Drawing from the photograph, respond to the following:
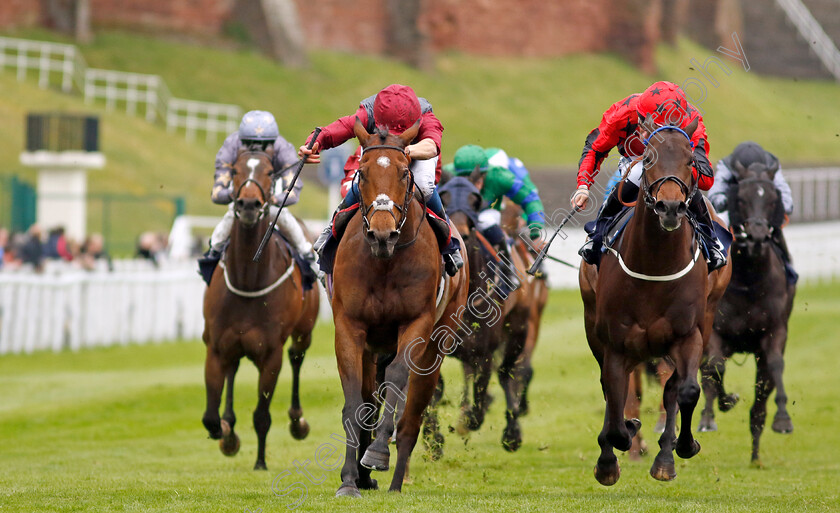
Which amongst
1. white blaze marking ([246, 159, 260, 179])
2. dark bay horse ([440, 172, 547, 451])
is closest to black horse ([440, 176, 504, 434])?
dark bay horse ([440, 172, 547, 451])

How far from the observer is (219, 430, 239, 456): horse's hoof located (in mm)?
10375

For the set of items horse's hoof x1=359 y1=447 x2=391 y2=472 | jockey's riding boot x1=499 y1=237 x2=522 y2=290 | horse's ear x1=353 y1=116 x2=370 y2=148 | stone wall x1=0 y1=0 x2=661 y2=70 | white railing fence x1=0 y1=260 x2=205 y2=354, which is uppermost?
stone wall x1=0 y1=0 x2=661 y2=70

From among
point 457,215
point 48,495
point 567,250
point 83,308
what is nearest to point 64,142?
point 83,308

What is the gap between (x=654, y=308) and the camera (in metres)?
7.99

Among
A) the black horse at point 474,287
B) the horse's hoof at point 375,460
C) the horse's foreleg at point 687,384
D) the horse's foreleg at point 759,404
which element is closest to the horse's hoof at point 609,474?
the horse's foreleg at point 687,384

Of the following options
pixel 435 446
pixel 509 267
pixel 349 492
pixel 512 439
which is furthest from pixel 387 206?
pixel 512 439

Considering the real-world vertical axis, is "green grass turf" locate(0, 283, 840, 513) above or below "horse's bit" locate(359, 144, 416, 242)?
below

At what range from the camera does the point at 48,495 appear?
8227 mm

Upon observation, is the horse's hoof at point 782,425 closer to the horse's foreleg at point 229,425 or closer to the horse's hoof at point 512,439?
the horse's hoof at point 512,439

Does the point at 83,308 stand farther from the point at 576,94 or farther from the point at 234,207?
the point at 576,94

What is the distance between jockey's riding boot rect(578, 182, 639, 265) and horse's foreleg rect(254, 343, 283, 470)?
270 cm

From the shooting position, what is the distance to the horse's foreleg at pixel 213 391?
10.0 metres

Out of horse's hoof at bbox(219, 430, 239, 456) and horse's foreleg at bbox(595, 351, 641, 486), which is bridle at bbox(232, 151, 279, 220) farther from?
horse's foreleg at bbox(595, 351, 641, 486)

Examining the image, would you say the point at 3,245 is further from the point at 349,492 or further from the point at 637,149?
the point at 349,492
